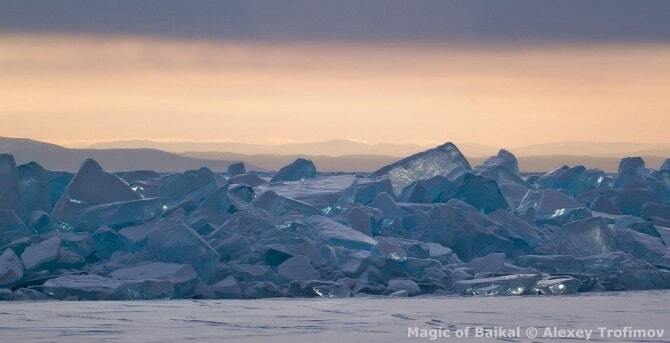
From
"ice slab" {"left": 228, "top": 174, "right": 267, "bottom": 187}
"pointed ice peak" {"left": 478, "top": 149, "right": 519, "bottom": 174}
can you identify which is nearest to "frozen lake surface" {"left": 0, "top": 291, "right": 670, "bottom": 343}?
"ice slab" {"left": 228, "top": 174, "right": 267, "bottom": 187}

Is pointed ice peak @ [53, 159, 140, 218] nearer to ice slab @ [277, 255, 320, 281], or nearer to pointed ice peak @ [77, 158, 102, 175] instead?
pointed ice peak @ [77, 158, 102, 175]

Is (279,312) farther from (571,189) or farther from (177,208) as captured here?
(571,189)

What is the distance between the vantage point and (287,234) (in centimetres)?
925

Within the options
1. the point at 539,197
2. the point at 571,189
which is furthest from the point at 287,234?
the point at 571,189

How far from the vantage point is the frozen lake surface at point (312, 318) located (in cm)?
609

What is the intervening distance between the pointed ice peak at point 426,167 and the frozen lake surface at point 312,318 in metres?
4.10

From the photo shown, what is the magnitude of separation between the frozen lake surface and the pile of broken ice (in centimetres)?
46

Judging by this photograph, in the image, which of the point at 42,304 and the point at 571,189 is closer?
the point at 42,304

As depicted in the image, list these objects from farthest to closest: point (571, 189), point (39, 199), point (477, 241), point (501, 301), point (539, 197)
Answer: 1. point (571, 189)
2. point (539, 197)
3. point (39, 199)
4. point (477, 241)
5. point (501, 301)

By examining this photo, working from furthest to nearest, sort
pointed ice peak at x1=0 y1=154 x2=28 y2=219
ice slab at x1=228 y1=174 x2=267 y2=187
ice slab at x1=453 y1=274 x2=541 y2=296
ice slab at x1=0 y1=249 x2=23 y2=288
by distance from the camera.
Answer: ice slab at x1=228 y1=174 x2=267 y2=187 → pointed ice peak at x1=0 y1=154 x2=28 y2=219 → ice slab at x1=453 y1=274 x2=541 y2=296 → ice slab at x1=0 y1=249 x2=23 y2=288

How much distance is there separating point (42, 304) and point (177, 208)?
279 centimetres

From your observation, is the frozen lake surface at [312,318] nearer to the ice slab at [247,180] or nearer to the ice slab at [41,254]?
the ice slab at [41,254]

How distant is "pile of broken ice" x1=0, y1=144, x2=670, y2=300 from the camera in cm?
829

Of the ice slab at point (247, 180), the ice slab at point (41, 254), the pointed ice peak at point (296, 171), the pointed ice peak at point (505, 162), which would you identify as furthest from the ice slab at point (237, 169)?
the ice slab at point (41, 254)
